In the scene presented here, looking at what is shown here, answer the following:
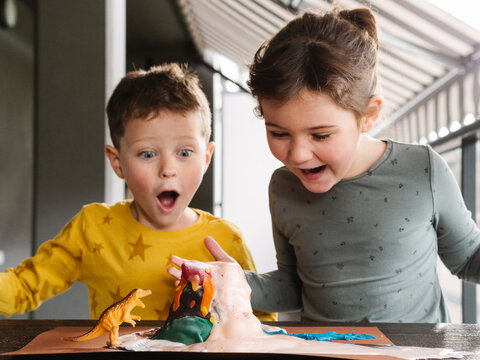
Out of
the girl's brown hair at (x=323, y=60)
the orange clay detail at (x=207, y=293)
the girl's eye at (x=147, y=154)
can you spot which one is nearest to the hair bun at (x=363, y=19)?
the girl's brown hair at (x=323, y=60)

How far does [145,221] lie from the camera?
1.13 meters

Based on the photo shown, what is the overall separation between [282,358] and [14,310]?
0.56 meters

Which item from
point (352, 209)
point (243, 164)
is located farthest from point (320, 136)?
point (243, 164)

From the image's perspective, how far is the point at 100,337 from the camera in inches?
26.7

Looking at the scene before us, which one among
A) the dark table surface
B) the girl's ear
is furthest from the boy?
the girl's ear

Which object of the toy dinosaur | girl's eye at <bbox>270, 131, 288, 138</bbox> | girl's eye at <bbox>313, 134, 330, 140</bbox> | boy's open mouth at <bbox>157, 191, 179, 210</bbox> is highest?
girl's eye at <bbox>270, 131, 288, 138</bbox>

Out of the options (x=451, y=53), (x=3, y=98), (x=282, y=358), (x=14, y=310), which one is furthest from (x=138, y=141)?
(x=3, y=98)

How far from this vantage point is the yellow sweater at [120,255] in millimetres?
1039

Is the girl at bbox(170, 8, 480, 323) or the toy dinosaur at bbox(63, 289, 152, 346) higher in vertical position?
the girl at bbox(170, 8, 480, 323)

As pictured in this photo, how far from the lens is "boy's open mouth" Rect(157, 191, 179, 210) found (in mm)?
1056

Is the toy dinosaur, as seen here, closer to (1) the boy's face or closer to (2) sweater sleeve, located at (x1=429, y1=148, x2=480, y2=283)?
(1) the boy's face

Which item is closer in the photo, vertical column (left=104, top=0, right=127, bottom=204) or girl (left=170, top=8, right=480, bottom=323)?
girl (left=170, top=8, right=480, bottom=323)

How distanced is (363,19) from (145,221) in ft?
1.98

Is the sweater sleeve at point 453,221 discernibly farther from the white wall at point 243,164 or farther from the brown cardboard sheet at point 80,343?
the white wall at point 243,164
